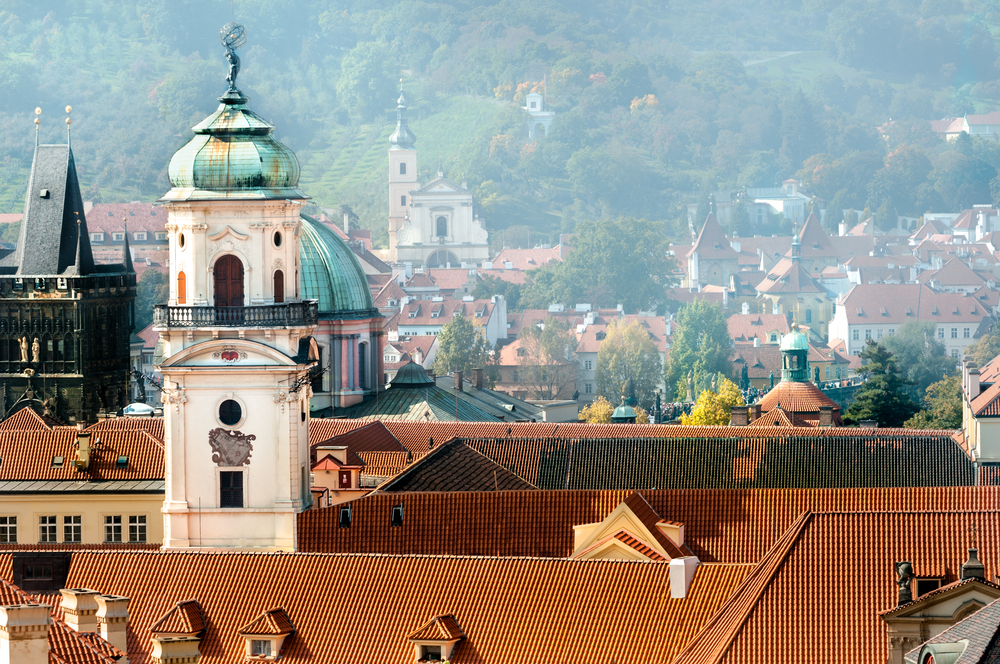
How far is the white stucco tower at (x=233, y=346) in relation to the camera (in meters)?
52.8

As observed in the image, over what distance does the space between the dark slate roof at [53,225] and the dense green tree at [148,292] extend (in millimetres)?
58430

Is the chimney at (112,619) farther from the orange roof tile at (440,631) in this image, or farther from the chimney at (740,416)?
the chimney at (740,416)

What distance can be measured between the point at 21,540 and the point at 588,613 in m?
27.9

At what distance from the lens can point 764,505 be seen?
48.0m

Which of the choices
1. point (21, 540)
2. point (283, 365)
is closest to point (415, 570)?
point (283, 365)

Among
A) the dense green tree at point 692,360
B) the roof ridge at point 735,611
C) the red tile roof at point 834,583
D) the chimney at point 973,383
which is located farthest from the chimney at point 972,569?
the dense green tree at point 692,360

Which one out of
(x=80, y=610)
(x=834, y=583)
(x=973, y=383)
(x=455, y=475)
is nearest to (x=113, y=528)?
(x=455, y=475)

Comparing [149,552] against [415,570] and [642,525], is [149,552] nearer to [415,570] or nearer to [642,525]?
[415,570]

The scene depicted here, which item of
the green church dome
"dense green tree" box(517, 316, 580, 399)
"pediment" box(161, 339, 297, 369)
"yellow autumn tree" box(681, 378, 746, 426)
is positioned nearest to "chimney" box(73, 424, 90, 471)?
"pediment" box(161, 339, 297, 369)

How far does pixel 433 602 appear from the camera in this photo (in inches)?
1658

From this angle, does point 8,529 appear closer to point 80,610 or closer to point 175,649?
point 175,649

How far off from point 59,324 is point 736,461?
47.9 metres

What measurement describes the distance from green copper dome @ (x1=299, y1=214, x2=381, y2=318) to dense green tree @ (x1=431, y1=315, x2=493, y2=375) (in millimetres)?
70627

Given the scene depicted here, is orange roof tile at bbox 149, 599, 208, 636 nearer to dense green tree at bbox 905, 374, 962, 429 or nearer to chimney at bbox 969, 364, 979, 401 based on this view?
chimney at bbox 969, 364, 979, 401
